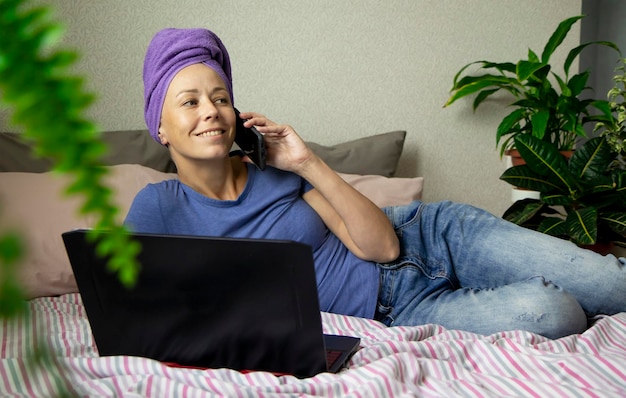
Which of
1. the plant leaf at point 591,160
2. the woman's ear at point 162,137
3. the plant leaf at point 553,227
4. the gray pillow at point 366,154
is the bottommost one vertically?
the plant leaf at point 553,227

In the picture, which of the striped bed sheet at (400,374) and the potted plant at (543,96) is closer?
the striped bed sheet at (400,374)

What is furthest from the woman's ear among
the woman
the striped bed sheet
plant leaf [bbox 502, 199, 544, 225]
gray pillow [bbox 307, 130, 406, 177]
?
plant leaf [bbox 502, 199, 544, 225]

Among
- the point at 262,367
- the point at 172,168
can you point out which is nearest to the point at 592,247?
the point at 172,168

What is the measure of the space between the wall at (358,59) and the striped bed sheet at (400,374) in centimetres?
147

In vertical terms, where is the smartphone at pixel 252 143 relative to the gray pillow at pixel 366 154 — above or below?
above

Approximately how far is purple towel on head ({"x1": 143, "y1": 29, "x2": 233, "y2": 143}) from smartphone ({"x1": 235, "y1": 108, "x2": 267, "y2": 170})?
0.40 ft

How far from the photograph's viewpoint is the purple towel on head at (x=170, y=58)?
4.88 ft

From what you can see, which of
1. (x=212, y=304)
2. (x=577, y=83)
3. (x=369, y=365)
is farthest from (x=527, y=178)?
(x=212, y=304)

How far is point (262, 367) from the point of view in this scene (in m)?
1.15

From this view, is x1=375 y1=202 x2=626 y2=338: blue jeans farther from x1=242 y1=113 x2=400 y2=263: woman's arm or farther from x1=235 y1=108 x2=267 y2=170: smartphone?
x1=235 y1=108 x2=267 y2=170: smartphone

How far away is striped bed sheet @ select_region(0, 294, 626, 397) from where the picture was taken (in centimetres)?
99

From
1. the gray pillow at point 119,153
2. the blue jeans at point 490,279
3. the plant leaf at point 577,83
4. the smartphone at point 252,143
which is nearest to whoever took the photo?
the blue jeans at point 490,279

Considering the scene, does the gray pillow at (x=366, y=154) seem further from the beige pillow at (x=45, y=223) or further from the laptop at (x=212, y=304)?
the laptop at (x=212, y=304)

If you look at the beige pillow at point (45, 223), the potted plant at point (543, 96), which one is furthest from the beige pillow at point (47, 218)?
the potted plant at point (543, 96)
